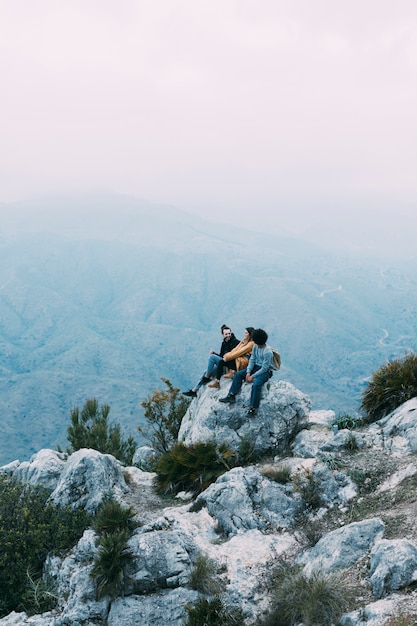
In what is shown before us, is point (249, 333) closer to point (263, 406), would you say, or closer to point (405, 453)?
point (263, 406)

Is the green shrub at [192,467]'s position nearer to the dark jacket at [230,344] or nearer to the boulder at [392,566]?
the dark jacket at [230,344]

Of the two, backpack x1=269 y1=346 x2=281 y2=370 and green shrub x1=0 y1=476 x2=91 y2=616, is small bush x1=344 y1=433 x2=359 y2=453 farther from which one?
green shrub x1=0 y1=476 x2=91 y2=616

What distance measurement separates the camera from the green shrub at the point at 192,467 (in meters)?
11.6

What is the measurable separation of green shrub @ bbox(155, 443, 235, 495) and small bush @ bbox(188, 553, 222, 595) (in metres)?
3.33

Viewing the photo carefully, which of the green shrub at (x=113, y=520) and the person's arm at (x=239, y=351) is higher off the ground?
the person's arm at (x=239, y=351)

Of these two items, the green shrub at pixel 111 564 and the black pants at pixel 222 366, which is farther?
the black pants at pixel 222 366

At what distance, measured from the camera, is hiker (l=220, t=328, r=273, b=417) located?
1229 centimetres

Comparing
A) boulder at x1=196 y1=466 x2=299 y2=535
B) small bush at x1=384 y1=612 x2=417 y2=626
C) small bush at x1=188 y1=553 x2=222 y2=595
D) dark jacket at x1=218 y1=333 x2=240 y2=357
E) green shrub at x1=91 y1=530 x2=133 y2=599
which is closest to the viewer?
small bush at x1=384 y1=612 x2=417 y2=626

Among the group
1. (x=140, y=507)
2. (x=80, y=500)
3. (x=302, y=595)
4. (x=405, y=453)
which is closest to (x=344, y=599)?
(x=302, y=595)

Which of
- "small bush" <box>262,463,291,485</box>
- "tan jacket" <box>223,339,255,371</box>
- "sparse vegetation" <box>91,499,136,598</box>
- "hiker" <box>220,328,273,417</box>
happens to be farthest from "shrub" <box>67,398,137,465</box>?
"small bush" <box>262,463,291,485</box>

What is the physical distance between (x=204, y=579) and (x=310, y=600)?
7.47 ft

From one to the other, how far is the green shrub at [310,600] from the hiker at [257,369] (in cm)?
578

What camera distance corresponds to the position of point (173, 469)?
1218 cm

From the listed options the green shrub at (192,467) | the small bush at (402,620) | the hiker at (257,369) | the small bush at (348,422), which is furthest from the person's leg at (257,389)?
the small bush at (402,620)
